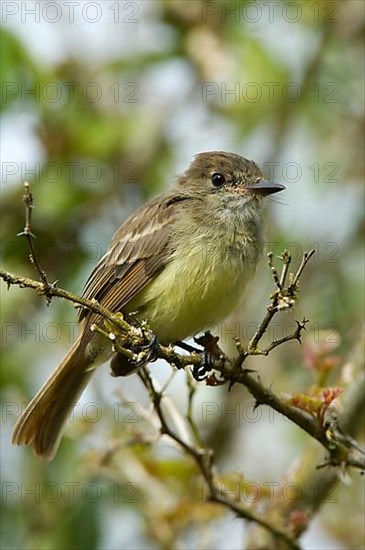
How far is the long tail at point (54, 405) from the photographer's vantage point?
4.45m

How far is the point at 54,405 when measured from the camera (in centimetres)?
463

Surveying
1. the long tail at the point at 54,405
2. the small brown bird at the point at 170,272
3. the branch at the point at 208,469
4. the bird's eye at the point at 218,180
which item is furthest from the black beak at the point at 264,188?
the branch at the point at 208,469

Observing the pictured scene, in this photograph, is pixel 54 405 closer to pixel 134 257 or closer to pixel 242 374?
pixel 134 257

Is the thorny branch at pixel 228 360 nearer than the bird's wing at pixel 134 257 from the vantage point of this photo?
Yes

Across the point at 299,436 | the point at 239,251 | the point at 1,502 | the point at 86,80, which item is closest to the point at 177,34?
the point at 86,80

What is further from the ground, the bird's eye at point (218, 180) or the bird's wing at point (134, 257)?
the bird's eye at point (218, 180)

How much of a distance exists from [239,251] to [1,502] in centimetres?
178

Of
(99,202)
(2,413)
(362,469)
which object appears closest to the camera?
(362,469)

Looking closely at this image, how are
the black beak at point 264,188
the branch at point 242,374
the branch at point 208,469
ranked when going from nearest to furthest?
1. the branch at point 242,374
2. the branch at point 208,469
3. the black beak at point 264,188

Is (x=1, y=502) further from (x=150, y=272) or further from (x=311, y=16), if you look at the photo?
(x=311, y=16)

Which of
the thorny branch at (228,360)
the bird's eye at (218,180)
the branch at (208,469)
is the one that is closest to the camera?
the thorny branch at (228,360)

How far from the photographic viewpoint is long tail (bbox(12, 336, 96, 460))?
445 cm

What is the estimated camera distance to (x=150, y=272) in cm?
440

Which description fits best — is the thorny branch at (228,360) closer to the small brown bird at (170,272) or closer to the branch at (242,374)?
the branch at (242,374)
